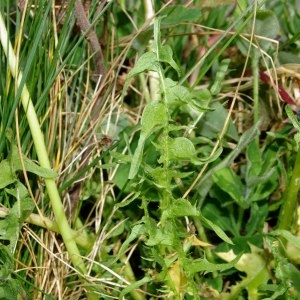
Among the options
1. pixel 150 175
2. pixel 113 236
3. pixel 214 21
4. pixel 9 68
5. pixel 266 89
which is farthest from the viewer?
pixel 214 21

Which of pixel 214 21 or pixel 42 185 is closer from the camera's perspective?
pixel 42 185

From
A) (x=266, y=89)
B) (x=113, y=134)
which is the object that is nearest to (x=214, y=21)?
(x=266, y=89)

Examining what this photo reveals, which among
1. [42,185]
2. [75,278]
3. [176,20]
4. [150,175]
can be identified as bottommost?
Answer: [75,278]

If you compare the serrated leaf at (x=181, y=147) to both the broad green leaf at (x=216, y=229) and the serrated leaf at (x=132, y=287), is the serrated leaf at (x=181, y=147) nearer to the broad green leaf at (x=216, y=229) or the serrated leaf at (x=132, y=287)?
the broad green leaf at (x=216, y=229)

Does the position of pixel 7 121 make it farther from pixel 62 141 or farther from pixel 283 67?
pixel 283 67

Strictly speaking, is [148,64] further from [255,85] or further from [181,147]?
[255,85]

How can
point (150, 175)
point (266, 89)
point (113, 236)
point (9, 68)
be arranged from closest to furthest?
1. point (150, 175)
2. point (9, 68)
3. point (113, 236)
4. point (266, 89)

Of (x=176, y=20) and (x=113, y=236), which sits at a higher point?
(x=176, y=20)

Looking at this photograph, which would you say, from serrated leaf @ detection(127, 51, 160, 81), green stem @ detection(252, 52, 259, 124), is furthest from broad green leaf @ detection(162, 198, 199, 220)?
green stem @ detection(252, 52, 259, 124)
